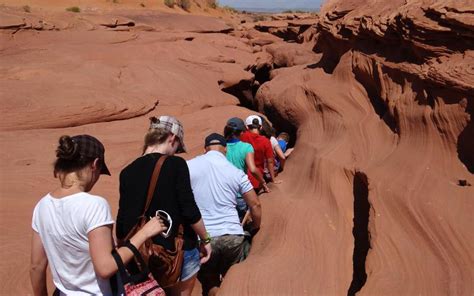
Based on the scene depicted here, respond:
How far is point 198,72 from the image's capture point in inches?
418

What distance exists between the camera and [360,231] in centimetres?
Result: 409

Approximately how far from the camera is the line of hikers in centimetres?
204

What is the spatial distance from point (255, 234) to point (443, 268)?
5.45ft

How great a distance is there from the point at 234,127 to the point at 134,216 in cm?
183

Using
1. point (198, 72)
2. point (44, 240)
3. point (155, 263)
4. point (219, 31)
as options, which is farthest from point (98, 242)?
point (219, 31)

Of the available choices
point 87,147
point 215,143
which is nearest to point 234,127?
point 215,143

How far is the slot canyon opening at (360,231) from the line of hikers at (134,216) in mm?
A: 978

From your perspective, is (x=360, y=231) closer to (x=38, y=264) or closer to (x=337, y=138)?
(x=337, y=138)

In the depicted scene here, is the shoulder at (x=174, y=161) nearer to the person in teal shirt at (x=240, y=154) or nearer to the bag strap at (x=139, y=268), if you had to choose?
the bag strap at (x=139, y=268)

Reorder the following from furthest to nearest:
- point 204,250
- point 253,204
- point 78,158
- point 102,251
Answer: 1. point 253,204
2. point 204,250
3. point 78,158
4. point 102,251

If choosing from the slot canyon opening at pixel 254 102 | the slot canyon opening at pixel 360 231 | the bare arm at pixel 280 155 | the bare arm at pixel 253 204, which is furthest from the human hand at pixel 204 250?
the slot canyon opening at pixel 254 102

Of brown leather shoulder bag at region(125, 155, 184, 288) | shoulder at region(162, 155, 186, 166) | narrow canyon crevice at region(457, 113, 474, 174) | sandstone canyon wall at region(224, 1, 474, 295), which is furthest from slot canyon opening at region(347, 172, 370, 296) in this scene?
shoulder at region(162, 155, 186, 166)

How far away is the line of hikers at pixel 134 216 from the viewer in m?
2.04

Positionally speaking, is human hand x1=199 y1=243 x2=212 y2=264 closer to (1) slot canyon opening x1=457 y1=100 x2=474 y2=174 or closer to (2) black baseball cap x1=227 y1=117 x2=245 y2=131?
(2) black baseball cap x1=227 y1=117 x2=245 y2=131
